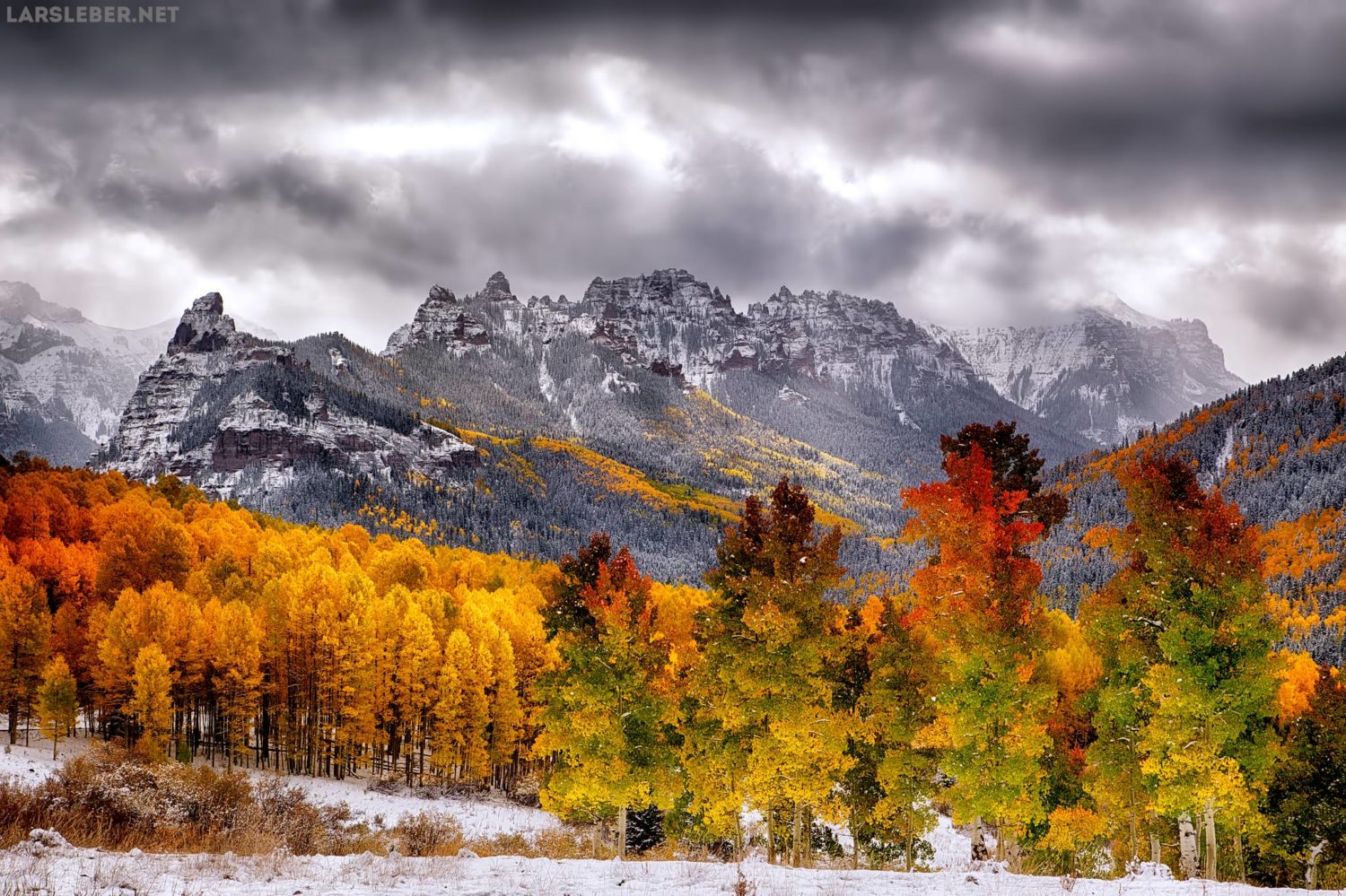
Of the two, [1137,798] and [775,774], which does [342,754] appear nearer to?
[775,774]

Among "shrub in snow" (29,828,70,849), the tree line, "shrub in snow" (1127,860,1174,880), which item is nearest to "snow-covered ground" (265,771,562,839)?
the tree line

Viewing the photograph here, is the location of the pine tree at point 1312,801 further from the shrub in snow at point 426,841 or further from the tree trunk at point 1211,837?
the shrub in snow at point 426,841

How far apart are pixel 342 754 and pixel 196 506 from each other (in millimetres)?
55925

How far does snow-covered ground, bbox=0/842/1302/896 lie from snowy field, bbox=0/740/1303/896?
22mm

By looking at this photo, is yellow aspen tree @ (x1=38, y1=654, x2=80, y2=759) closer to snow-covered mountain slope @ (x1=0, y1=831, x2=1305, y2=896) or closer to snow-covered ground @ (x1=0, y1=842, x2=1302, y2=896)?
snow-covered mountain slope @ (x1=0, y1=831, x2=1305, y2=896)

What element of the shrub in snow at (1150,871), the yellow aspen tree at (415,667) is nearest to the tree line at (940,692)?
the shrub in snow at (1150,871)

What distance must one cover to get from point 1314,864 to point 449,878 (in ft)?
98.1

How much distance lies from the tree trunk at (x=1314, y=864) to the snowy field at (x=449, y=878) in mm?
17513

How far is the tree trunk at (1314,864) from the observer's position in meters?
25.9

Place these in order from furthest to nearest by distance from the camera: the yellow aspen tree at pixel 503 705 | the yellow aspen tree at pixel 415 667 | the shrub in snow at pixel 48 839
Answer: the yellow aspen tree at pixel 503 705, the yellow aspen tree at pixel 415 667, the shrub in snow at pixel 48 839

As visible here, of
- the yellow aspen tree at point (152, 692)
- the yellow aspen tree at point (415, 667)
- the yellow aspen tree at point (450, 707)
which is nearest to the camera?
the yellow aspen tree at point (152, 692)

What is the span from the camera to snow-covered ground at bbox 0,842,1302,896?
1183 cm

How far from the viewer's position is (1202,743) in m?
19.5

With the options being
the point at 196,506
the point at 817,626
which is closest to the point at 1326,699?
the point at 817,626
